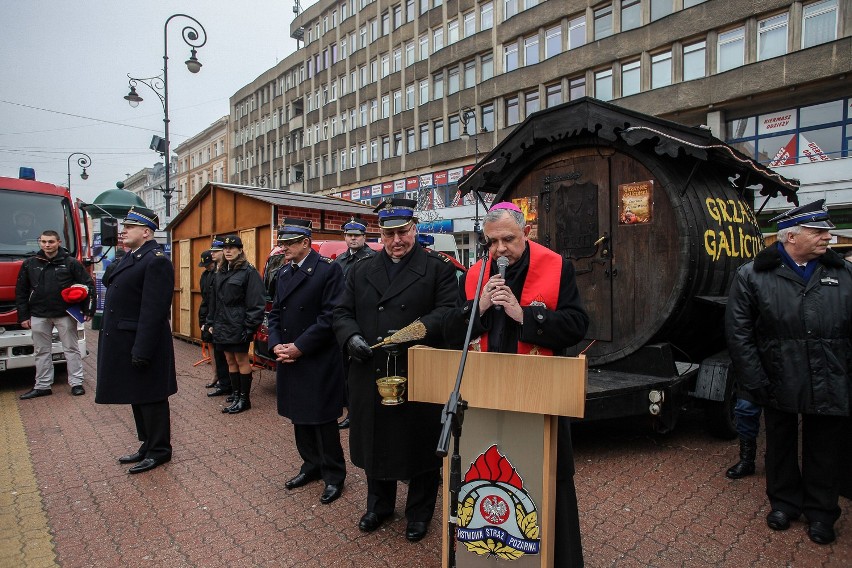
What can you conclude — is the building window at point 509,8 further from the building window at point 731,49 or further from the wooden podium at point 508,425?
the wooden podium at point 508,425

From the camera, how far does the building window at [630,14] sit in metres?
23.6

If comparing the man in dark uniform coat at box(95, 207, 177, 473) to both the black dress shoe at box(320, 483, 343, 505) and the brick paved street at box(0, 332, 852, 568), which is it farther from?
the black dress shoe at box(320, 483, 343, 505)

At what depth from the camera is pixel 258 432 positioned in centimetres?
582

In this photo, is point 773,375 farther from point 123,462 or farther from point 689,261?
point 123,462

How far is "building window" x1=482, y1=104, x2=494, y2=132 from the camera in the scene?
3017cm

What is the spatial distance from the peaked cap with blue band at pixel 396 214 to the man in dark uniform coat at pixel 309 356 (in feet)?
3.12

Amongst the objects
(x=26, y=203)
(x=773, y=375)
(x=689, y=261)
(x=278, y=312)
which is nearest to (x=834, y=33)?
(x=689, y=261)

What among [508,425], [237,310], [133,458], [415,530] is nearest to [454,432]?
[508,425]

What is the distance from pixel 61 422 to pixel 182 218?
26.0 feet

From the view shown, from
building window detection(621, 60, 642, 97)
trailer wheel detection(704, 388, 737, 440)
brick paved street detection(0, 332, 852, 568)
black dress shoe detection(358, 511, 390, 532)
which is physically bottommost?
brick paved street detection(0, 332, 852, 568)

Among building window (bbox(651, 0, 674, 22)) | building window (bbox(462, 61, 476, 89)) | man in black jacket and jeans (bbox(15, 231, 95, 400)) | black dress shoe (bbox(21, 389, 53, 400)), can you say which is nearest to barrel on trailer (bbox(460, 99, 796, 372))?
man in black jacket and jeans (bbox(15, 231, 95, 400))

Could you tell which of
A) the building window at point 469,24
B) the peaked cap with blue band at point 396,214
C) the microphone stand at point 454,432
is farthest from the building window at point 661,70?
the microphone stand at point 454,432

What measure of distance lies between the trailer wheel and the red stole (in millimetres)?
3312

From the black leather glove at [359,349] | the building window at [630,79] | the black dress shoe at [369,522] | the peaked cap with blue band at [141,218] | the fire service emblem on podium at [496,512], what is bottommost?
the black dress shoe at [369,522]
